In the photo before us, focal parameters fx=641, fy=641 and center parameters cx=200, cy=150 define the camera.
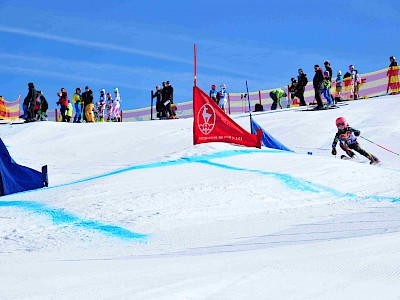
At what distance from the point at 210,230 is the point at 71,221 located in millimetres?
1481

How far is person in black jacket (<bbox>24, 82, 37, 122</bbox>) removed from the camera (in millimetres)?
21281

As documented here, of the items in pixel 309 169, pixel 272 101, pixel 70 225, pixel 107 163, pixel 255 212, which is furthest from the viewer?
pixel 272 101

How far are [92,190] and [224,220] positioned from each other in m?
1.89

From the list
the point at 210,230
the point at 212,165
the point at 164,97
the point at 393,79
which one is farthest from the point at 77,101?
the point at 210,230

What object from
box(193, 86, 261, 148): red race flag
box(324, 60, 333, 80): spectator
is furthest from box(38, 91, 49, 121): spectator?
box(193, 86, 261, 148): red race flag

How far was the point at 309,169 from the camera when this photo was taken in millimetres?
8875

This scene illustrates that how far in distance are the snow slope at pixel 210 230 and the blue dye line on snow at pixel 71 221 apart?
2 centimetres

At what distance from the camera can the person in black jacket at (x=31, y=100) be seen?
838 inches

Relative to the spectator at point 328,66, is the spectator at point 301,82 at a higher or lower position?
lower

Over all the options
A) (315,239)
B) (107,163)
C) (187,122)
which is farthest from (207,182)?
(187,122)

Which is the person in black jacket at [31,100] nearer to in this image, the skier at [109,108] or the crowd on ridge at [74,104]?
the crowd on ridge at [74,104]

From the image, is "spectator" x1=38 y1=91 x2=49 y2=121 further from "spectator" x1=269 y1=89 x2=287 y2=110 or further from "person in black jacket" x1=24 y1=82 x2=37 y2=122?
"spectator" x1=269 y1=89 x2=287 y2=110

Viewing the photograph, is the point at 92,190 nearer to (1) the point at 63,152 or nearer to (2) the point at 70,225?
(2) the point at 70,225

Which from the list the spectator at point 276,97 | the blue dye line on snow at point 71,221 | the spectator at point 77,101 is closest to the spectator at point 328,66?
the spectator at point 276,97
